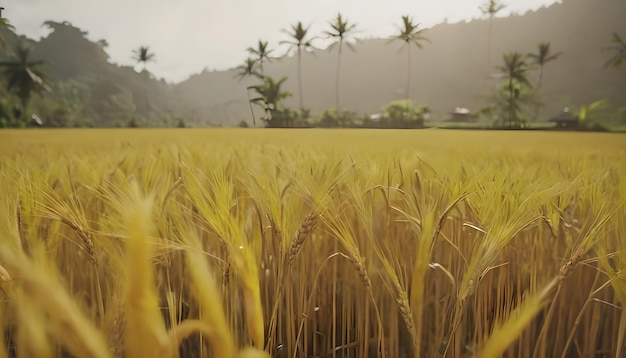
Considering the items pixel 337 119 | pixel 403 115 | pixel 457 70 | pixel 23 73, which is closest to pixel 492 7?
pixel 457 70

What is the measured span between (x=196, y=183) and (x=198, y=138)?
0.60 m

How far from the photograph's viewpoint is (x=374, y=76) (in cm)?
95

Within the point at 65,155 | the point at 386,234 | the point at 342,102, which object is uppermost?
the point at 342,102

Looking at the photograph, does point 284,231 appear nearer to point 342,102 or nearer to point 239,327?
point 239,327

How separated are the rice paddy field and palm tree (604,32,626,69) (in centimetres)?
19

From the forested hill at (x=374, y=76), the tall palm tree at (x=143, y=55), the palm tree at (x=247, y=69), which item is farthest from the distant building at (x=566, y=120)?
the tall palm tree at (x=143, y=55)

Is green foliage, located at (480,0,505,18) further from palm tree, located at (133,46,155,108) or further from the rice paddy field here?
palm tree, located at (133,46,155,108)

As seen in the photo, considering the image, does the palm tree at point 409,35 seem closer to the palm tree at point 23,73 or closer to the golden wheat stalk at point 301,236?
the golden wheat stalk at point 301,236

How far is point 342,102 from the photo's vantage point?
0.96 metres

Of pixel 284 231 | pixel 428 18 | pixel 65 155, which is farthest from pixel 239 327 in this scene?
pixel 428 18

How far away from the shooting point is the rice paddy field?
0.25 metres

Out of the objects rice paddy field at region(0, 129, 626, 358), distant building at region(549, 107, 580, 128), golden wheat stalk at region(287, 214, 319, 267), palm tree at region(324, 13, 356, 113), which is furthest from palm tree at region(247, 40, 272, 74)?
distant building at region(549, 107, 580, 128)

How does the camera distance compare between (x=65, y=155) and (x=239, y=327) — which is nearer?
(x=239, y=327)

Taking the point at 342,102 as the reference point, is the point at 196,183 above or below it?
below
